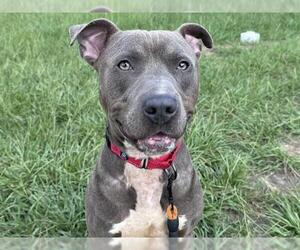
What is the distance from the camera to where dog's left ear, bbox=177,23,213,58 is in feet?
10.3

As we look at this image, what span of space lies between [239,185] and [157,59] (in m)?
1.54

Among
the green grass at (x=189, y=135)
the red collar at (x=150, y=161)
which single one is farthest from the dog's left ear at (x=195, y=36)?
the green grass at (x=189, y=135)

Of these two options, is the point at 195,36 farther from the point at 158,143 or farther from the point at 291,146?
the point at 291,146

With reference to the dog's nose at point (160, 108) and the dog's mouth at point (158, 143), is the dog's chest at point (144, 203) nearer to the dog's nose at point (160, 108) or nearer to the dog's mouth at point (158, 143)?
the dog's mouth at point (158, 143)

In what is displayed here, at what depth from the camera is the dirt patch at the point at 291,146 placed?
455 centimetres

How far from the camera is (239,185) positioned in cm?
400

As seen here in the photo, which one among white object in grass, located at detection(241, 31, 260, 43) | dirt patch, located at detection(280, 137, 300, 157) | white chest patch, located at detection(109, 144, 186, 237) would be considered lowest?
white object in grass, located at detection(241, 31, 260, 43)

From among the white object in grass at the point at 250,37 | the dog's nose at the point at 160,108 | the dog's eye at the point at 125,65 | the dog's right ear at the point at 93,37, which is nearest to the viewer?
the dog's nose at the point at 160,108

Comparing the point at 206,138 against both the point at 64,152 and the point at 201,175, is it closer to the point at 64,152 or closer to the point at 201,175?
the point at 201,175

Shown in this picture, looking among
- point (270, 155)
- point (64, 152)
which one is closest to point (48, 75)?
point (64, 152)

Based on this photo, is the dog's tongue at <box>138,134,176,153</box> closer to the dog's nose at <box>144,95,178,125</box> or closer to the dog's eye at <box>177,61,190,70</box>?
the dog's nose at <box>144,95,178,125</box>

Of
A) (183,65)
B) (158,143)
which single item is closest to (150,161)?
(158,143)

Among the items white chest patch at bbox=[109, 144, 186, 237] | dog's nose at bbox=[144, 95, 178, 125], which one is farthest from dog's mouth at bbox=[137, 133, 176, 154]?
white chest patch at bbox=[109, 144, 186, 237]

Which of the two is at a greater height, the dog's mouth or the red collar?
the dog's mouth
